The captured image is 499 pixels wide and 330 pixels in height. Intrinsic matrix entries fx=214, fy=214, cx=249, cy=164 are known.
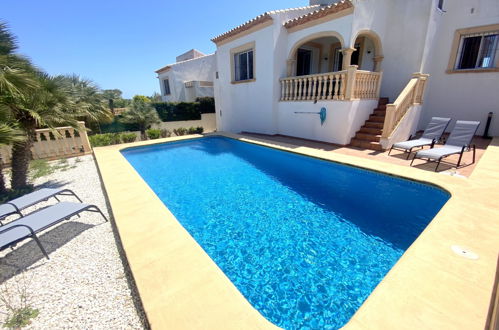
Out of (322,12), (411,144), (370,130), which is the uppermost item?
(322,12)

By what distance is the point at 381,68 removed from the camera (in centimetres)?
1127

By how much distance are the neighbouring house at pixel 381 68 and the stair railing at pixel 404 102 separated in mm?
36

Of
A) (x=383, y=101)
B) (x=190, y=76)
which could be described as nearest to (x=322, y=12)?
(x=383, y=101)

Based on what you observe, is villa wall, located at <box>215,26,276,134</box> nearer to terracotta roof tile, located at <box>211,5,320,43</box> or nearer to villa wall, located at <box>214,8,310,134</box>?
villa wall, located at <box>214,8,310,134</box>

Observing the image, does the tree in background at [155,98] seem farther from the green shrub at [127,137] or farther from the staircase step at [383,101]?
the staircase step at [383,101]

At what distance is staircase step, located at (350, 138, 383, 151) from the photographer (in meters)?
9.09

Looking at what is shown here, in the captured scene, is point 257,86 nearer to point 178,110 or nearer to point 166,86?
point 178,110

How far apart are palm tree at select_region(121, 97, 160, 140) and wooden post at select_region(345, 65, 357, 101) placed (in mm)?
12387

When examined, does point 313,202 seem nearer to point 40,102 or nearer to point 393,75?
point 40,102

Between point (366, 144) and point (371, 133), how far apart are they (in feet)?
2.59

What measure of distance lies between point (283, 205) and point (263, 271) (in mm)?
2361

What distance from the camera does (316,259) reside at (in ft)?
12.6

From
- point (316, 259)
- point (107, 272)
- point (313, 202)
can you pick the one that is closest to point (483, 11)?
point (313, 202)

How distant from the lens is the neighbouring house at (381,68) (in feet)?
31.0
